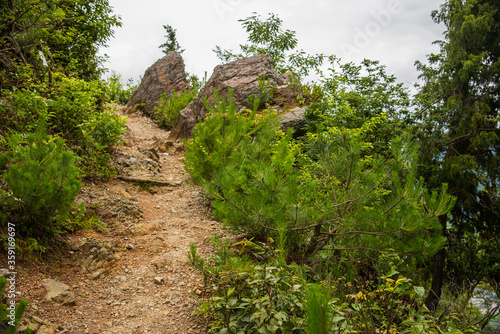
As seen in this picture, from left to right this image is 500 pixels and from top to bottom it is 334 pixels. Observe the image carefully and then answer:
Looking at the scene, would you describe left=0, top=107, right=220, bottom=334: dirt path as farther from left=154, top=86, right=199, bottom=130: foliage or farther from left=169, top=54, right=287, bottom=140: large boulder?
left=154, top=86, right=199, bottom=130: foliage

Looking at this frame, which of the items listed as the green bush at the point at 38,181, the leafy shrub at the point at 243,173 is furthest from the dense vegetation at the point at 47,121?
the leafy shrub at the point at 243,173

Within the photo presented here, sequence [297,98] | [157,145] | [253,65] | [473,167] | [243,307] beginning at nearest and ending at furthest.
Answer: [243,307] < [473,167] < [297,98] < [157,145] < [253,65]

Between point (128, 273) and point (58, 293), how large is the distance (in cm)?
78

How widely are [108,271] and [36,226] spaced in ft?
2.96

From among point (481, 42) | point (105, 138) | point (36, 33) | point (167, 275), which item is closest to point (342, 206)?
point (167, 275)

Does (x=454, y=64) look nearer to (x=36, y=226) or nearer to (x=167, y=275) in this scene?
(x=167, y=275)

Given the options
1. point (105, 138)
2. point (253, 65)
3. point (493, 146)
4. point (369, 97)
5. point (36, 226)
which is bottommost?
point (36, 226)

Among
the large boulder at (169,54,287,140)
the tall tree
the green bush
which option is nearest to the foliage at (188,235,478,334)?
the green bush

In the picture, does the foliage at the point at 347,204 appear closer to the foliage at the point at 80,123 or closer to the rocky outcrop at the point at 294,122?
the foliage at the point at 80,123

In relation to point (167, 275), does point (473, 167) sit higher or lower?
higher

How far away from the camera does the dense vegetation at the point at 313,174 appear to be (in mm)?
2467

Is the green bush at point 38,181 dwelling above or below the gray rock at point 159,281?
above

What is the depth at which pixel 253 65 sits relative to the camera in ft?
32.2

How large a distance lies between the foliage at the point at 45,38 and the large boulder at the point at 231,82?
9.31ft
